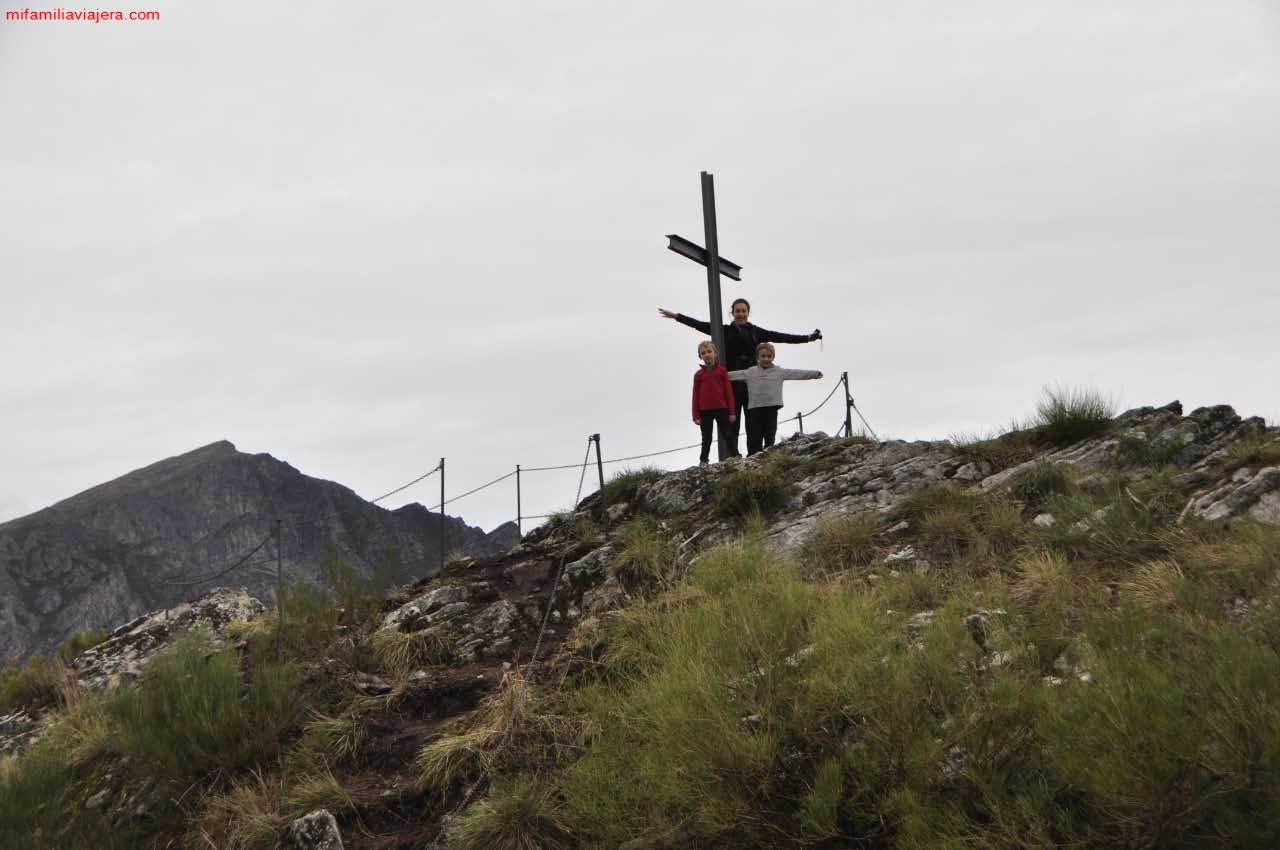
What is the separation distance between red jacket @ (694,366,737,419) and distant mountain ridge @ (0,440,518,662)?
10677 cm

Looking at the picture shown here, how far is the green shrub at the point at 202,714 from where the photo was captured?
7496 mm

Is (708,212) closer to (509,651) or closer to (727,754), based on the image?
(509,651)

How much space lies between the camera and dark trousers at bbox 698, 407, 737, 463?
12797 mm

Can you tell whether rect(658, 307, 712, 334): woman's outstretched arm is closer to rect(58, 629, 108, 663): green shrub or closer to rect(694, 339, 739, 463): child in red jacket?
rect(694, 339, 739, 463): child in red jacket

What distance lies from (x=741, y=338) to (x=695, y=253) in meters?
1.47

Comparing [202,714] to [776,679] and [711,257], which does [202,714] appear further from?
[711,257]

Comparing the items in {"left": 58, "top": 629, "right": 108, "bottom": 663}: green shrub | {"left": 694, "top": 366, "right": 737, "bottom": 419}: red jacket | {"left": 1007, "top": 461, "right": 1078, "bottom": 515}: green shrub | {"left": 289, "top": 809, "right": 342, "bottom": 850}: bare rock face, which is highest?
{"left": 694, "top": 366, "right": 737, "bottom": 419}: red jacket

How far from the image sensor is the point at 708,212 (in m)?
14.6

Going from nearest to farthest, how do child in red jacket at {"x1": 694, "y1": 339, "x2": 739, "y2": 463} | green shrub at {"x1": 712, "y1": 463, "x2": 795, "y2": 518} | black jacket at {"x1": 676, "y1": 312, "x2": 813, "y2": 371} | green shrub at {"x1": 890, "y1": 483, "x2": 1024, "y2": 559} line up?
green shrub at {"x1": 890, "y1": 483, "x2": 1024, "y2": 559}
green shrub at {"x1": 712, "y1": 463, "x2": 795, "y2": 518}
child in red jacket at {"x1": 694, "y1": 339, "x2": 739, "y2": 463}
black jacket at {"x1": 676, "y1": 312, "x2": 813, "y2": 371}

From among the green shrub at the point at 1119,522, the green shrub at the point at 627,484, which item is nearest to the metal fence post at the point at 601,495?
the green shrub at the point at 627,484

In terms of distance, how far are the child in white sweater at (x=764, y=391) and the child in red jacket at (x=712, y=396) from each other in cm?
38

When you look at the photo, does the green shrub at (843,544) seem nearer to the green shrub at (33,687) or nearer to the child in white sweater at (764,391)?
the child in white sweater at (764,391)

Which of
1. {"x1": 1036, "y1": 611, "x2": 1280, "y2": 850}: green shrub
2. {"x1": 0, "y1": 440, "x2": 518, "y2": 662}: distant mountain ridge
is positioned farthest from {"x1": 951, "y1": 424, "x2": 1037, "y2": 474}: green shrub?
{"x1": 0, "y1": 440, "x2": 518, "y2": 662}: distant mountain ridge

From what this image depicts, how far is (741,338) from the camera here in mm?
13875
